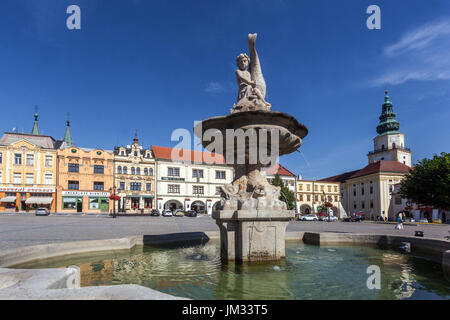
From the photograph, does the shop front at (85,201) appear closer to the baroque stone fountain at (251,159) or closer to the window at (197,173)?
the window at (197,173)

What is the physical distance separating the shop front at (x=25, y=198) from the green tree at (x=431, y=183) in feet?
166

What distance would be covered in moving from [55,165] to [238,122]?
4882cm

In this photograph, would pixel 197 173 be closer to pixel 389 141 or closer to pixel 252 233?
pixel 252 233

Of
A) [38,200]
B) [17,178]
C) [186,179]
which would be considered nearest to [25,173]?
[17,178]

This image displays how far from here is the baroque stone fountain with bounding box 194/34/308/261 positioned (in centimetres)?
573

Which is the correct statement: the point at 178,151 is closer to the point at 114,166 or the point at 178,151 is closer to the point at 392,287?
the point at 114,166

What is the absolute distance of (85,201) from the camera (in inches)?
1866

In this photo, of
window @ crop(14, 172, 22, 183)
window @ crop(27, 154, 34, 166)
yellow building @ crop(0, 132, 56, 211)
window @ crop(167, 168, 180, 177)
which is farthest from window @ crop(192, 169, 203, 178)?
window @ crop(14, 172, 22, 183)

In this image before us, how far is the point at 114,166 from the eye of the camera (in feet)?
165

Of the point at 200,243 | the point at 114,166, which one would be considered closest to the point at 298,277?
the point at 200,243

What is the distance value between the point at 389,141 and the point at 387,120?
771 centimetres

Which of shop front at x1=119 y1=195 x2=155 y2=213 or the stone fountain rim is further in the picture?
shop front at x1=119 y1=195 x2=155 y2=213

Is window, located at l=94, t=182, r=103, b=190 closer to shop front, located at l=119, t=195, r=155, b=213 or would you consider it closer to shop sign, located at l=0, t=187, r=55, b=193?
shop front, located at l=119, t=195, r=155, b=213
